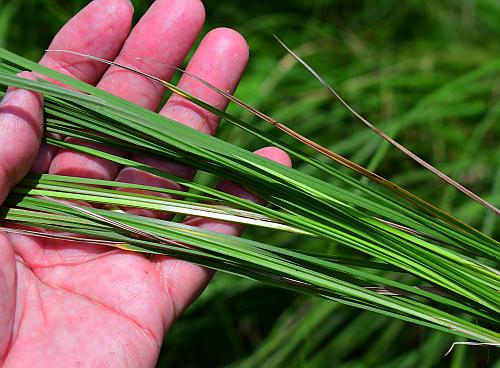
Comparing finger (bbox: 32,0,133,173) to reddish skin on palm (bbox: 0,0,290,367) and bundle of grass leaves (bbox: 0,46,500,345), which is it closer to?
reddish skin on palm (bbox: 0,0,290,367)

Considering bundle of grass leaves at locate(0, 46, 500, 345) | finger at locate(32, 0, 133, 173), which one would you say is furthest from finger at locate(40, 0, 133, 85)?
bundle of grass leaves at locate(0, 46, 500, 345)

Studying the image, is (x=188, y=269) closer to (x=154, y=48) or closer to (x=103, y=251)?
(x=103, y=251)

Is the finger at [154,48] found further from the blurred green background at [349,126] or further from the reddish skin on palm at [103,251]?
the blurred green background at [349,126]

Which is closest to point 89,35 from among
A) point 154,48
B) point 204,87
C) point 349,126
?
point 154,48

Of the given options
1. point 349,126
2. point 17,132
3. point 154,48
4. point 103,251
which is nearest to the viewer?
point 17,132

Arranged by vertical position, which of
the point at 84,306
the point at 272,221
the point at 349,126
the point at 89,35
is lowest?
the point at 84,306

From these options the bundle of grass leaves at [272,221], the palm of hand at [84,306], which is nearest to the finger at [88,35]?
the bundle of grass leaves at [272,221]
